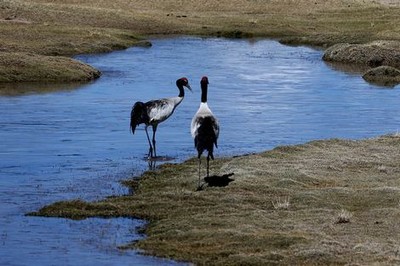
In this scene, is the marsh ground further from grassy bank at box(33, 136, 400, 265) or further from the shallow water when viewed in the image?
the shallow water

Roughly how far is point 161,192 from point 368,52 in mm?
45074

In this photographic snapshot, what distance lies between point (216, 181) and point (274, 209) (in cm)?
297

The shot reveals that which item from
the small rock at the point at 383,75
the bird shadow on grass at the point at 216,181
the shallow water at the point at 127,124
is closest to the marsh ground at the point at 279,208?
the bird shadow on grass at the point at 216,181

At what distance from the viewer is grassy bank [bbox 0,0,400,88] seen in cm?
6856

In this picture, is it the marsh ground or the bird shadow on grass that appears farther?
the bird shadow on grass

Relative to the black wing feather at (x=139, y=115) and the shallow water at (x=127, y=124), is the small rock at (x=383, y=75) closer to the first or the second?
the shallow water at (x=127, y=124)

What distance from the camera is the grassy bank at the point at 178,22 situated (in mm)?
68562

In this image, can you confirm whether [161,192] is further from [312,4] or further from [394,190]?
[312,4]

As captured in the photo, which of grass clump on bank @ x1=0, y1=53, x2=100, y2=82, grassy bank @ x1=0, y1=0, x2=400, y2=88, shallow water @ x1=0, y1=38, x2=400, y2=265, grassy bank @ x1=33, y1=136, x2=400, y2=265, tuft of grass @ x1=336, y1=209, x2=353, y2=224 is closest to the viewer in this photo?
grassy bank @ x1=33, y1=136, x2=400, y2=265

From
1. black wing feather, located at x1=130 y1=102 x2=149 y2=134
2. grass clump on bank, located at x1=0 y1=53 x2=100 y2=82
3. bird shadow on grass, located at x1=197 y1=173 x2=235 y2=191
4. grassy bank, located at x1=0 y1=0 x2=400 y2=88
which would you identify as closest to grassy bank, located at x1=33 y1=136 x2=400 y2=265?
bird shadow on grass, located at x1=197 y1=173 x2=235 y2=191

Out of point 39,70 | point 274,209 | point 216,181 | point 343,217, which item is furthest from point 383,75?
point 343,217

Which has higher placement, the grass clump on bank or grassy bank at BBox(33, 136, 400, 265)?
the grass clump on bank

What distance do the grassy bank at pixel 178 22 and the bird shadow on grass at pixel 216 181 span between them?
99.1 ft

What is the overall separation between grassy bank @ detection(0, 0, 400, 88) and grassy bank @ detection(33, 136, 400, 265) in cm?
2868
